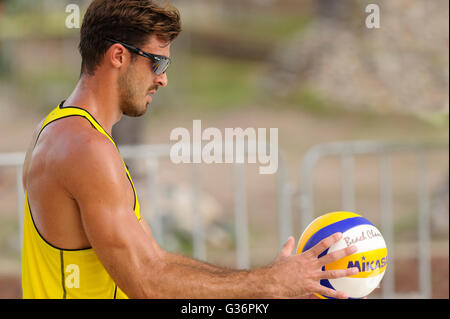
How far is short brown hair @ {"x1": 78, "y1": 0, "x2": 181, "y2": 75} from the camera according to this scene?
2.44 meters

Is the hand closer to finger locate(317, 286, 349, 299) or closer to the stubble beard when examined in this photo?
finger locate(317, 286, 349, 299)

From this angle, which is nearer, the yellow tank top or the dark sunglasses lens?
the yellow tank top

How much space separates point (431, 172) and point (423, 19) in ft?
25.7

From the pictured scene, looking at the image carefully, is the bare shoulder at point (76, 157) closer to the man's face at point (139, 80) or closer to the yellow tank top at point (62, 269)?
the yellow tank top at point (62, 269)

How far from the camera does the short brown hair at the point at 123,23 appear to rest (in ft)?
8.00

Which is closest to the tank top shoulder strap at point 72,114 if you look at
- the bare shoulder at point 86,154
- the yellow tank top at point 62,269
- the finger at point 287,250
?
the yellow tank top at point 62,269

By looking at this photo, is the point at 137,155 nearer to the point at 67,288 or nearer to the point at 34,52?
the point at 67,288

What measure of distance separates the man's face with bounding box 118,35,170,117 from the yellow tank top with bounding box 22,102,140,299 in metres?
0.18

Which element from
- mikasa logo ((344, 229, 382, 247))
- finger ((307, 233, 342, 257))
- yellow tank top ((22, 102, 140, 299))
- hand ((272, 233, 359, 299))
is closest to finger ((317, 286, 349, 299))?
hand ((272, 233, 359, 299))

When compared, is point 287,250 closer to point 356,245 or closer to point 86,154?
point 356,245

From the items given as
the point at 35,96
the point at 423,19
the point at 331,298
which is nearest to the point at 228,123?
the point at 35,96

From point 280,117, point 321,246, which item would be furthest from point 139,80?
point 280,117

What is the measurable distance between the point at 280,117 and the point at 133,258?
61.9ft

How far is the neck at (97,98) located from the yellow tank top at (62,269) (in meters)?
0.06
